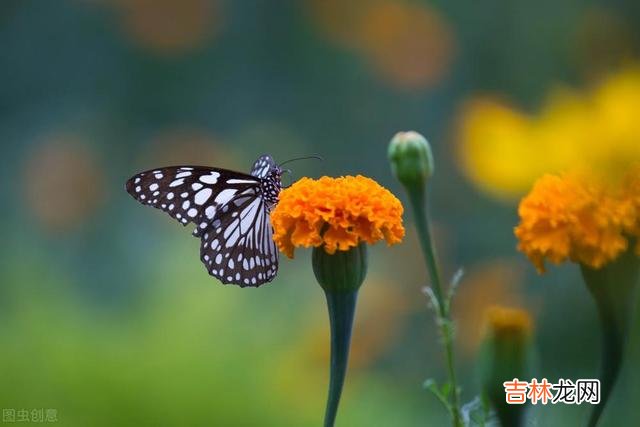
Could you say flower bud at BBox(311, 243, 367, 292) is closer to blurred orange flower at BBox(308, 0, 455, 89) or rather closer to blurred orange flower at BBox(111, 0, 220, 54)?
blurred orange flower at BBox(308, 0, 455, 89)

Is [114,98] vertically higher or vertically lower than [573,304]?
higher

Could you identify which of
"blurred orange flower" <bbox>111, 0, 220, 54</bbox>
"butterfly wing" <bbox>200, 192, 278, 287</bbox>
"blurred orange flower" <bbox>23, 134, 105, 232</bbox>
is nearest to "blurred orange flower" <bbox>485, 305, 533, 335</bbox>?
"butterfly wing" <bbox>200, 192, 278, 287</bbox>

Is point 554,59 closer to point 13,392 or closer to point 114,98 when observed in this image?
point 114,98

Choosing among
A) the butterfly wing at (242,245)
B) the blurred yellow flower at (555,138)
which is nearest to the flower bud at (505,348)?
the blurred yellow flower at (555,138)

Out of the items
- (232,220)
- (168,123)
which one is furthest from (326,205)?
(168,123)

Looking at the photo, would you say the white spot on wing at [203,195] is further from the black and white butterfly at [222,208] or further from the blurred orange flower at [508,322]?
the blurred orange flower at [508,322]

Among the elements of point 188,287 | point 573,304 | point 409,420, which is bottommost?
point 409,420

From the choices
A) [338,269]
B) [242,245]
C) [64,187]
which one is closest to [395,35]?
[64,187]

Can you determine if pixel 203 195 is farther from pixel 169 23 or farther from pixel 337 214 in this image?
pixel 169 23
